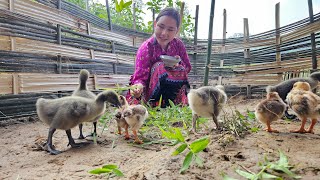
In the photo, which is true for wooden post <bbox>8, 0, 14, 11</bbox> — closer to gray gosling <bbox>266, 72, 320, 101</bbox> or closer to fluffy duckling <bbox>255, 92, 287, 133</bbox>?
fluffy duckling <bbox>255, 92, 287, 133</bbox>

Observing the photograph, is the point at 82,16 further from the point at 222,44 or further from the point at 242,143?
the point at 242,143

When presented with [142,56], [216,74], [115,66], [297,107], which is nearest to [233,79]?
[216,74]

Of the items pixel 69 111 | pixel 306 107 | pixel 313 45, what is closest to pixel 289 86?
pixel 306 107

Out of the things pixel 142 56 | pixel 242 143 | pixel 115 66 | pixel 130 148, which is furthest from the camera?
pixel 115 66

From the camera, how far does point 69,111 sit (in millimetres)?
2521

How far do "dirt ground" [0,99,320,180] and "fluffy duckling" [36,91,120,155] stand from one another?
27 centimetres

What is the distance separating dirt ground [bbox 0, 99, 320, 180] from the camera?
4.88ft

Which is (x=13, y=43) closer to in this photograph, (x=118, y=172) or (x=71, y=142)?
(x=71, y=142)

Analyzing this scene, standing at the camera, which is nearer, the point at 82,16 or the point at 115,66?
→ the point at 82,16

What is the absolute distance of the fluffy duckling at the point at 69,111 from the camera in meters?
2.53

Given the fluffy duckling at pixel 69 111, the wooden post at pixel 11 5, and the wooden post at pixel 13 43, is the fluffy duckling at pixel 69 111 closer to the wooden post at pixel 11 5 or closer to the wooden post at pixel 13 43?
Answer: the wooden post at pixel 13 43

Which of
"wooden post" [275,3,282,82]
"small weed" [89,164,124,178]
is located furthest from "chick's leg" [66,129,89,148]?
"wooden post" [275,3,282,82]

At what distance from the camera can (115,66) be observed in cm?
834

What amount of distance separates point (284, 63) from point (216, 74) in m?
3.11
